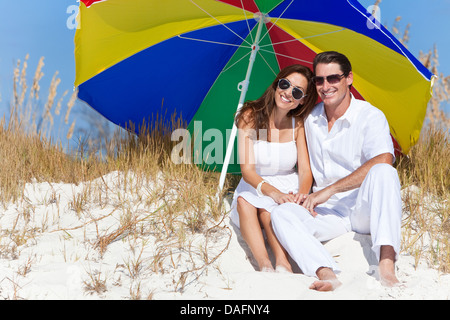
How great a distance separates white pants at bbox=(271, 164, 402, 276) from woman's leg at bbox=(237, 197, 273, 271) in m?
0.17

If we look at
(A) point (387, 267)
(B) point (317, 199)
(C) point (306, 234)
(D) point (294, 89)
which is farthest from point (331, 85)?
(A) point (387, 267)

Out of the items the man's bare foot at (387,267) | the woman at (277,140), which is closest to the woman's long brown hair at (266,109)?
the woman at (277,140)

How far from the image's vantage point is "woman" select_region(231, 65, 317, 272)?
3846mm

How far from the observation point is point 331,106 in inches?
148

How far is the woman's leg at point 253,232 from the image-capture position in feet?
11.0

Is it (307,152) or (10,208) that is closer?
(307,152)

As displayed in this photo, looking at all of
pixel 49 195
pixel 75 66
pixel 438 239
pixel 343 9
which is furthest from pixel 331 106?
pixel 49 195

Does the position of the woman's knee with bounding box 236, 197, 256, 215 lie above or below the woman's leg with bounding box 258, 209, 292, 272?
above

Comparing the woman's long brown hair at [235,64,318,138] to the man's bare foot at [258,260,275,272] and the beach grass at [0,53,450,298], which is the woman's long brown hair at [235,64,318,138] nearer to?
the beach grass at [0,53,450,298]

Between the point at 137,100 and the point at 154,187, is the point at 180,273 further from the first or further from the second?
the point at 137,100

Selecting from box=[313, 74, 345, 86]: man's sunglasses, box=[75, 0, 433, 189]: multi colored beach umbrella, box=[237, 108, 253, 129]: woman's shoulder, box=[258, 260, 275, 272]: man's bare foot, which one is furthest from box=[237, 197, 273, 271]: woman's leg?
box=[313, 74, 345, 86]: man's sunglasses

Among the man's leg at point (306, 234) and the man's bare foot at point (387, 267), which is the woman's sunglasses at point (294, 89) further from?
the man's bare foot at point (387, 267)
